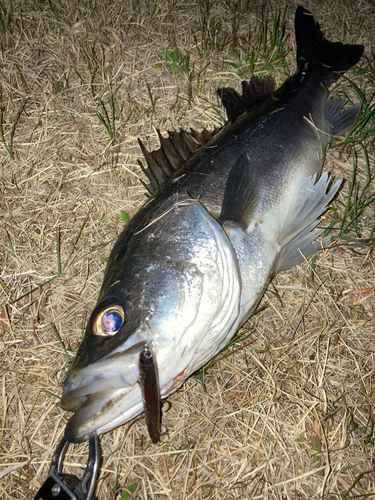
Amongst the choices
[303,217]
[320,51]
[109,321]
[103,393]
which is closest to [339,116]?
[320,51]

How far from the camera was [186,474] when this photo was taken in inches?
88.0

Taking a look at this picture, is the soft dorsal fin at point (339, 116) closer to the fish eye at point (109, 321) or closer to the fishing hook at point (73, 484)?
the fish eye at point (109, 321)

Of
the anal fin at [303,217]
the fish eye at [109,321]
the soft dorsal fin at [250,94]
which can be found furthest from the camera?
the soft dorsal fin at [250,94]

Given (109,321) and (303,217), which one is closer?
(109,321)

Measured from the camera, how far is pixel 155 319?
5.93 feet

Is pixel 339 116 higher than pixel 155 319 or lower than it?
higher

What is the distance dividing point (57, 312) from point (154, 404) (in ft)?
4.19

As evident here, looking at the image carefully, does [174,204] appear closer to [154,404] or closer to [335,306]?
[154,404]

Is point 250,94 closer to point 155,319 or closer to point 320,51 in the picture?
point 320,51

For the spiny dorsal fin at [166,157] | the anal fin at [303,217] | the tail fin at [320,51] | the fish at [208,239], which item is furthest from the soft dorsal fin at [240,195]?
the tail fin at [320,51]

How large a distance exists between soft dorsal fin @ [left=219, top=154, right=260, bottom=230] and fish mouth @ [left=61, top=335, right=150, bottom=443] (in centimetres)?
93

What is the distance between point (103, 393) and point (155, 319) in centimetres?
40

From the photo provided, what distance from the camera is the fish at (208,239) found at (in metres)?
1.75

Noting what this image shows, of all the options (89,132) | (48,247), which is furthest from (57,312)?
(89,132)
